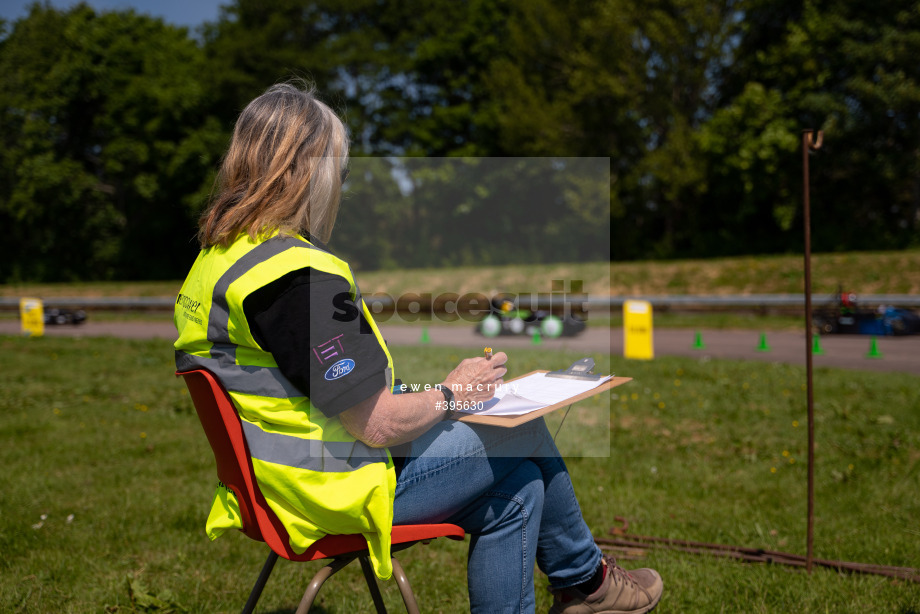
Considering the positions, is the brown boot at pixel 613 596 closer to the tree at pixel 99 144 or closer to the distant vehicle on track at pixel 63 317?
the distant vehicle on track at pixel 63 317

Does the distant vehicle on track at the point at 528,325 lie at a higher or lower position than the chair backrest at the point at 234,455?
lower

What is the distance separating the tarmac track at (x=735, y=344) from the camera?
31.3ft

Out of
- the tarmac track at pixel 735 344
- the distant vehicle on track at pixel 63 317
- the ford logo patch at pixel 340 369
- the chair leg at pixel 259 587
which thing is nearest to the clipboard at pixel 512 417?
the ford logo patch at pixel 340 369

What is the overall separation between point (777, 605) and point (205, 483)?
325cm

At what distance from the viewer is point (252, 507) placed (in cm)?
174

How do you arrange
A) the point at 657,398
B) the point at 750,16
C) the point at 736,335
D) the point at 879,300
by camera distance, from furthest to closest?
the point at 750,16
the point at 879,300
the point at 736,335
the point at 657,398

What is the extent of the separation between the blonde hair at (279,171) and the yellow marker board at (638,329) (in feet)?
26.2

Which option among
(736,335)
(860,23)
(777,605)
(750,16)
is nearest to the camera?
(777,605)

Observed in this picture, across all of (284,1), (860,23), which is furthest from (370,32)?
(860,23)

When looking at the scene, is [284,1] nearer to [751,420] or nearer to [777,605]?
[751,420]

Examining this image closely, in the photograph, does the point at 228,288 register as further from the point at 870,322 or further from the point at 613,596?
the point at 870,322

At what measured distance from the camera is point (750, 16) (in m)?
24.5

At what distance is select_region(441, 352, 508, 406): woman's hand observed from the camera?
75.7 inches

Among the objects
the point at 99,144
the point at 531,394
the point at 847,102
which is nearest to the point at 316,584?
the point at 531,394
